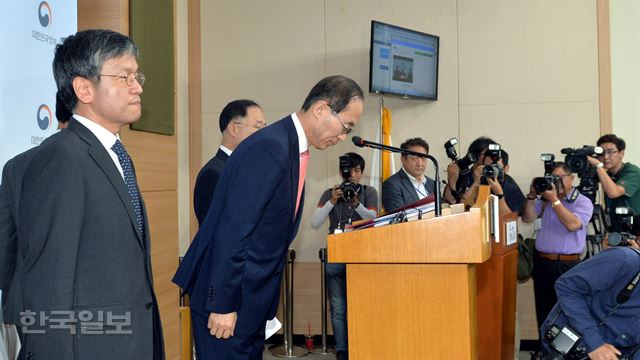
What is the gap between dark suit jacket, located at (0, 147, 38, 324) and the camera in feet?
4.69

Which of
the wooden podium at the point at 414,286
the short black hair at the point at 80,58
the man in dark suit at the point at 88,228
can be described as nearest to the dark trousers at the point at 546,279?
the wooden podium at the point at 414,286

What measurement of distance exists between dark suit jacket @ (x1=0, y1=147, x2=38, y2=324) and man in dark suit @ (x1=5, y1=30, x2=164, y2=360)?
5 cm

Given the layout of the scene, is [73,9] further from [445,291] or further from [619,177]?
[619,177]

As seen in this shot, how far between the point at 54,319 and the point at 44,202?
0.81 feet

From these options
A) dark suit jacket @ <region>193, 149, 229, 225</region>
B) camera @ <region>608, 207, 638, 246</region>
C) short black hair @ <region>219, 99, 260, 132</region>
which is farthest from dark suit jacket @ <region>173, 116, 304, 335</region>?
camera @ <region>608, 207, 638, 246</region>

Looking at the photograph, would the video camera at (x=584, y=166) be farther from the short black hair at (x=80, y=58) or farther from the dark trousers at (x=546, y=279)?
the short black hair at (x=80, y=58)

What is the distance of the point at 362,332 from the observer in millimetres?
2285

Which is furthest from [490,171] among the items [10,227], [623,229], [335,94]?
[10,227]

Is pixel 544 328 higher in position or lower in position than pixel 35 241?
lower

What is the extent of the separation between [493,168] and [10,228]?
2845 mm

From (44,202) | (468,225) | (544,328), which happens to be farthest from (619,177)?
(44,202)

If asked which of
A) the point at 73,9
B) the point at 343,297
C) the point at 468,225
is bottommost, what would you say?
the point at 343,297

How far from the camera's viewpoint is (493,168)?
148 inches

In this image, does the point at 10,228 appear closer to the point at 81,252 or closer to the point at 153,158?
the point at 81,252
